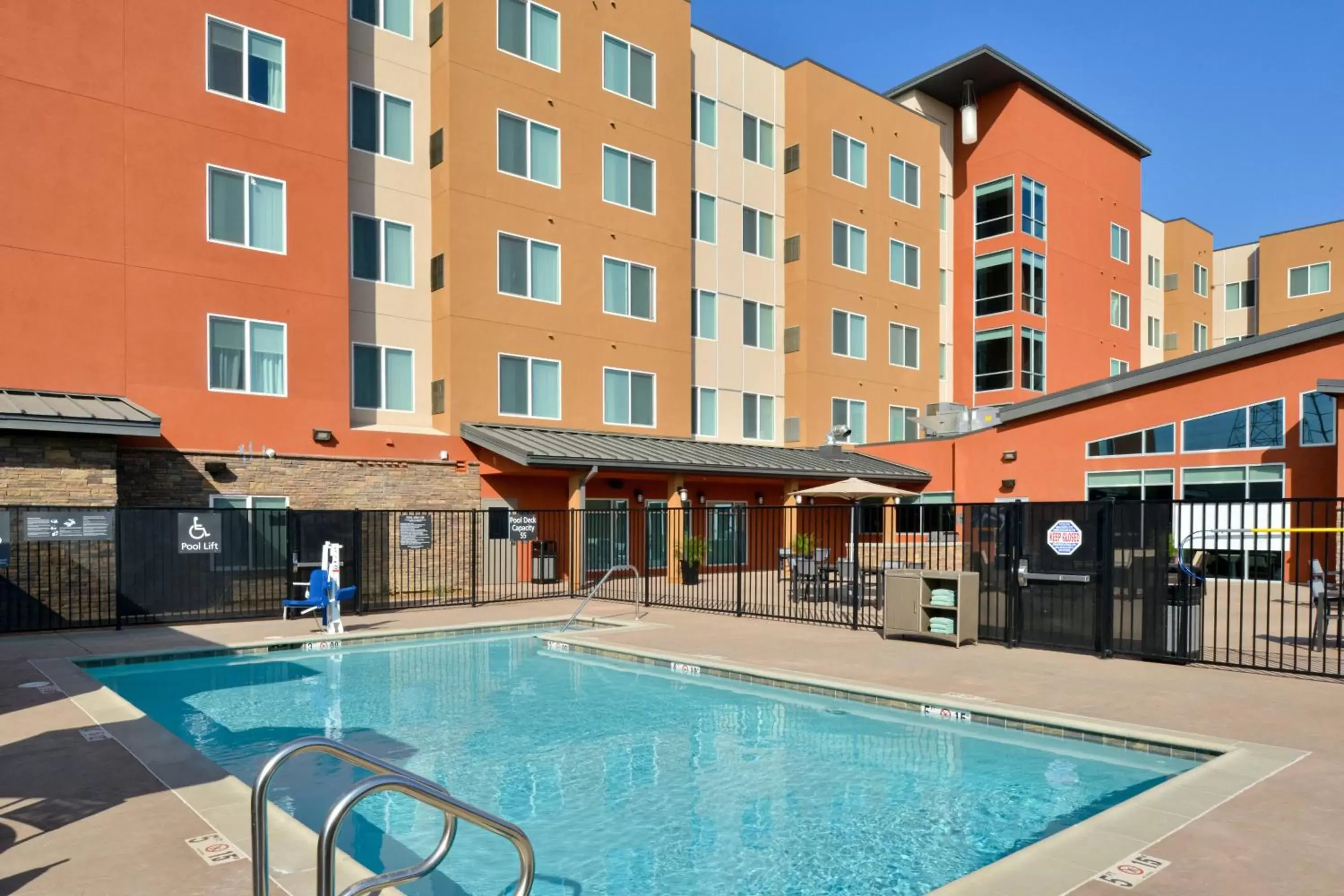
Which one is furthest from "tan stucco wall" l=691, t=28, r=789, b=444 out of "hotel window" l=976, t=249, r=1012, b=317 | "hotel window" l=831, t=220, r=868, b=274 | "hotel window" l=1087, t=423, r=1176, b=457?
"hotel window" l=1087, t=423, r=1176, b=457

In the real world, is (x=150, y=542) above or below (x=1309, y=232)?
below

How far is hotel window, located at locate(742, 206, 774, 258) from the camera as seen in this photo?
99.5 feet

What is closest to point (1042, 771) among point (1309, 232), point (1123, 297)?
point (1123, 297)

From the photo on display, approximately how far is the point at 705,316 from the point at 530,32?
961 cm

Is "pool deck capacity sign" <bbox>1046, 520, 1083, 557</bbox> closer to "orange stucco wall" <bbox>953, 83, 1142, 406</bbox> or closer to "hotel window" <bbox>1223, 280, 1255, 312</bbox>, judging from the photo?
"orange stucco wall" <bbox>953, 83, 1142, 406</bbox>

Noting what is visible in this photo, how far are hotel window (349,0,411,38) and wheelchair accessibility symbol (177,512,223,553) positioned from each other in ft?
43.6

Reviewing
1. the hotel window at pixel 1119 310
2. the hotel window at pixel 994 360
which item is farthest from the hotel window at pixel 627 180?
the hotel window at pixel 1119 310

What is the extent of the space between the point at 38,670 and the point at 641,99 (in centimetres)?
2146

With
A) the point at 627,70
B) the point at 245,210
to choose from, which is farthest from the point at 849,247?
the point at 245,210

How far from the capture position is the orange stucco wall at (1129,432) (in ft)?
69.3

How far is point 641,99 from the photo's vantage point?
2662 cm

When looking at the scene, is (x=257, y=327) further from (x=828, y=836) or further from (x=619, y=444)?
(x=828, y=836)

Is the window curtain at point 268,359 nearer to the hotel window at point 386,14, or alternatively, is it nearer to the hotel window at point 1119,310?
the hotel window at point 386,14

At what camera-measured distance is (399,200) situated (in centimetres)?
2242
